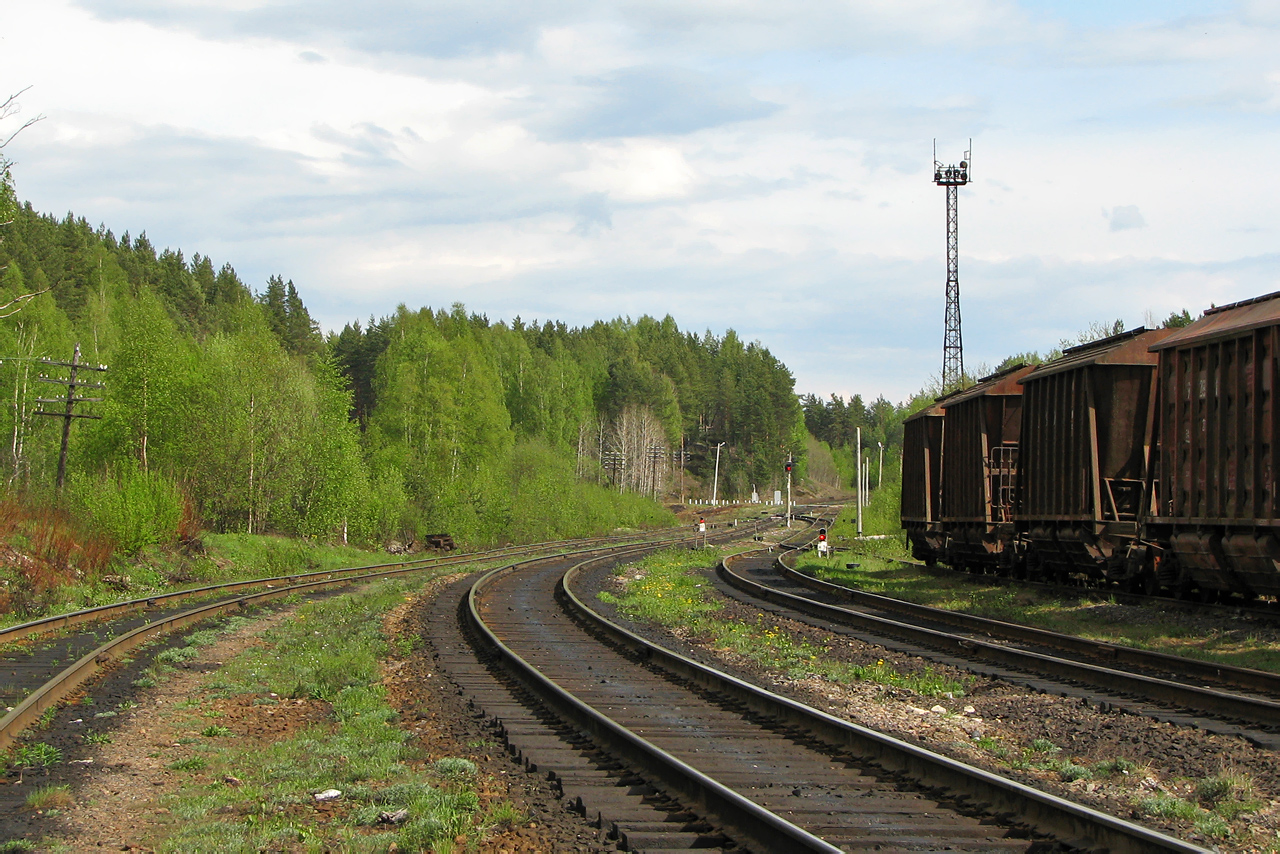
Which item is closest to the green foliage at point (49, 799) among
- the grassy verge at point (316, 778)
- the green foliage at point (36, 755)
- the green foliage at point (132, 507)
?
the grassy verge at point (316, 778)

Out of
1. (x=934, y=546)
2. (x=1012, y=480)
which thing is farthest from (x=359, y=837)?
(x=934, y=546)

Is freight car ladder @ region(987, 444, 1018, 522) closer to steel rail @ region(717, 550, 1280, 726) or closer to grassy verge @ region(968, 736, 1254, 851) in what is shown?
steel rail @ region(717, 550, 1280, 726)

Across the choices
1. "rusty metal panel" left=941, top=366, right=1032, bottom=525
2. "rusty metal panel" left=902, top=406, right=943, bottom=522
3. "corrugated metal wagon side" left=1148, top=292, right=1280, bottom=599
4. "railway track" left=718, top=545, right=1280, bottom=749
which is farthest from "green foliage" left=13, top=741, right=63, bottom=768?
"rusty metal panel" left=902, top=406, right=943, bottom=522

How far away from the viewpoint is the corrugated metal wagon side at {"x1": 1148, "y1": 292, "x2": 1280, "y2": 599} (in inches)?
568

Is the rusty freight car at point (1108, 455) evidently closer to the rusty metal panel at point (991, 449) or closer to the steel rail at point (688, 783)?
the rusty metal panel at point (991, 449)

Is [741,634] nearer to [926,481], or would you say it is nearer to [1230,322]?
[1230,322]

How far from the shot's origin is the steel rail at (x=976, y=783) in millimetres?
5344

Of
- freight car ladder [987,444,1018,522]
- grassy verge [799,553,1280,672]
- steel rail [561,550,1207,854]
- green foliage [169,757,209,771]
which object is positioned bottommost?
grassy verge [799,553,1280,672]

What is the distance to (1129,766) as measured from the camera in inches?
301

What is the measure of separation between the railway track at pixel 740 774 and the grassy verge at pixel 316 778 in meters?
0.80

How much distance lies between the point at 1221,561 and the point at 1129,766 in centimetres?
923

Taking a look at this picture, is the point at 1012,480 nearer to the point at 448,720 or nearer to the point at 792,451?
the point at 448,720

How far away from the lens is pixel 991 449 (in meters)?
24.3

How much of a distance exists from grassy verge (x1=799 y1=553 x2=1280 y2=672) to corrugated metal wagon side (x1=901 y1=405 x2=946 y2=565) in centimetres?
144
